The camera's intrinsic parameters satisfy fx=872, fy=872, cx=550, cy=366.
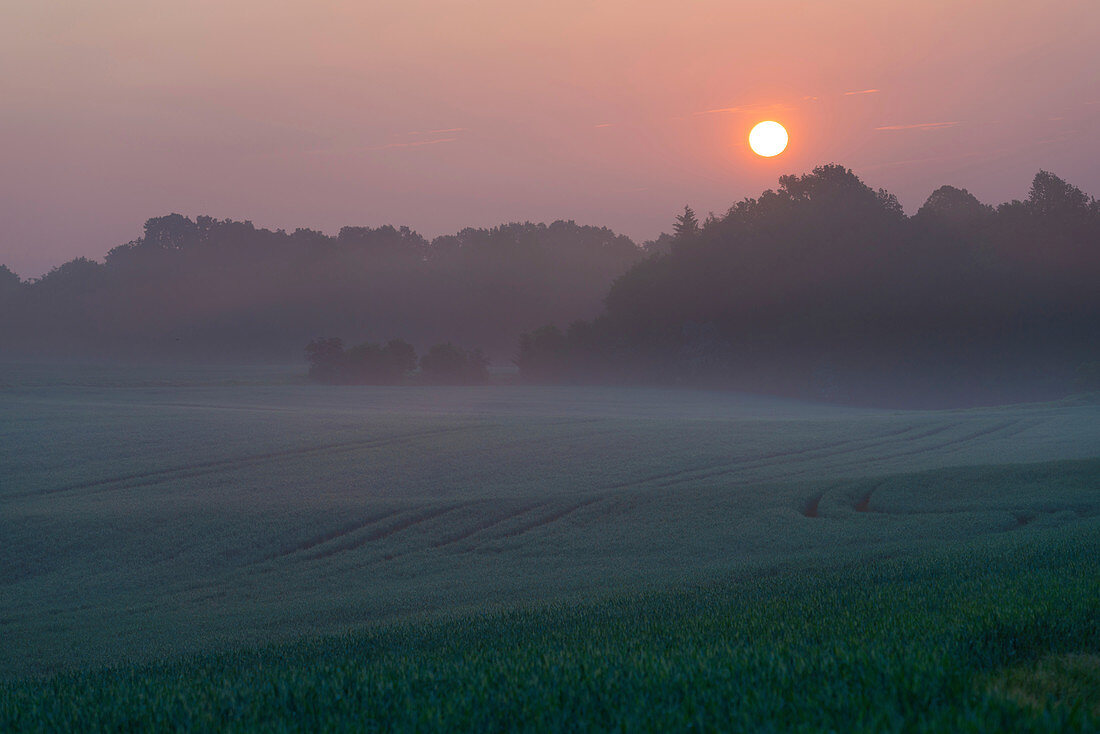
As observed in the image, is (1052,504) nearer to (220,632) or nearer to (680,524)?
(680,524)

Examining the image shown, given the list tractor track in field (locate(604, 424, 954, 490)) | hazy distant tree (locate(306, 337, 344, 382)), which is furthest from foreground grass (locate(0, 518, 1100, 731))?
hazy distant tree (locate(306, 337, 344, 382))

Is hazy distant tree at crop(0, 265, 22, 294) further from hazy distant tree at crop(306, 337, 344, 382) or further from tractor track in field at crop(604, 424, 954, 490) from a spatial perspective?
tractor track in field at crop(604, 424, 954, 490)

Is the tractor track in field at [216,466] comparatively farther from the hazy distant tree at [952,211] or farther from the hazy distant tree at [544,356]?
the hazy distant tree at [952,211]

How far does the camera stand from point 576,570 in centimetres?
1145

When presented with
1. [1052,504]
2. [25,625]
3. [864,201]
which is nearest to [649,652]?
[25,625]

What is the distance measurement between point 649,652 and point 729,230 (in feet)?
208

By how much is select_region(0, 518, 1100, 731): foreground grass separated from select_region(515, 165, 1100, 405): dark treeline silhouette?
168 ft

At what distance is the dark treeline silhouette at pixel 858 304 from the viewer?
179 feet

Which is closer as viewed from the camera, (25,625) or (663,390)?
(25,625)

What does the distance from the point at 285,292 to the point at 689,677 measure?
353 feet

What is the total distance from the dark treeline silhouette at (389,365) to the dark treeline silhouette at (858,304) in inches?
217

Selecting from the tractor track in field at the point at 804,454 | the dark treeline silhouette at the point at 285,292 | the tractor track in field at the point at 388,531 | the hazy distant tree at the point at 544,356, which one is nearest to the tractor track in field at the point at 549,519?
the tractor track in field at the point at 388,531

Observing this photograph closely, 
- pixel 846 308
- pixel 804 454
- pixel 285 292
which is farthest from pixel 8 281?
pixel 804 454

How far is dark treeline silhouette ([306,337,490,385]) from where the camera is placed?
6306 cm
